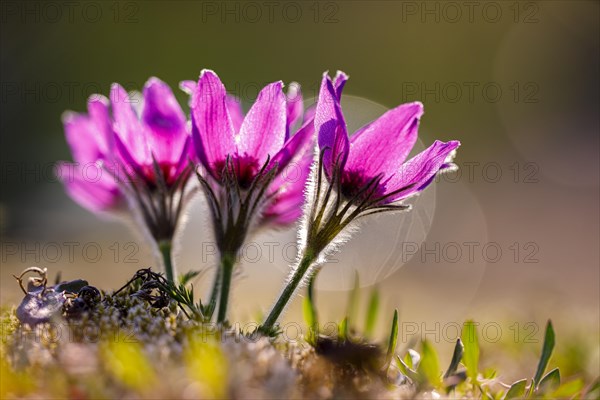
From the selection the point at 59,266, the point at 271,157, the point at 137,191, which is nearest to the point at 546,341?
the point at 271,157

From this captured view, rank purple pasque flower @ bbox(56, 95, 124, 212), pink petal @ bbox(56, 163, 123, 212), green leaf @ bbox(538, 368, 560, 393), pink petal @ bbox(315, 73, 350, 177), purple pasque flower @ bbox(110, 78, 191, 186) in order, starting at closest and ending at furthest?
green leaf @ bbox(538, 368, 560, 393) → pink petal @ bbox(315, 73, 350, 177) → purple pasque flower @ bbox(110, 78, 191, 186) → purple pasque flower @ bbox(56, 95, 124, 212) → pink petal @ bbox(56, 163, 123, 212)

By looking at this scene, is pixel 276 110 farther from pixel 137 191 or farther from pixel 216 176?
pixel 137 191

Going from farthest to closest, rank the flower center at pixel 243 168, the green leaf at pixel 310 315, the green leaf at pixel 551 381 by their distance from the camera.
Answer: the flower center at pixel 243 168 → the green leaf at pixel 310 315 → the green leaf at pixel 551 381

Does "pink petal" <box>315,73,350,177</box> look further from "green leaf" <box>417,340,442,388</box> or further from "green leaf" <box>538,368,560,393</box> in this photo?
"green leaf" <box>538,368,560,393</box>

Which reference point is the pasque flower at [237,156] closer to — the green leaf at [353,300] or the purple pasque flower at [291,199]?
the purple pasque flower at [291,199]

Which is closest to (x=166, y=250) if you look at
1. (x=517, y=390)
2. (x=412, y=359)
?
(x=412, y=359)

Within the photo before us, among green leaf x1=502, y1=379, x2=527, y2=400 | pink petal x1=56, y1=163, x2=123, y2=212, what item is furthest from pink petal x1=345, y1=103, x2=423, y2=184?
pink petal x1=56, y1=163, x2=123, y2=212

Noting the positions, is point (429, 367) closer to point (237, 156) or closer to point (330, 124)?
point (330, 124)

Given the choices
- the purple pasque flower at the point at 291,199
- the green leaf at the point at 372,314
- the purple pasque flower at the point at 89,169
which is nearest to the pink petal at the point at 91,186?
the purple pasque flower at the point at 89,169
